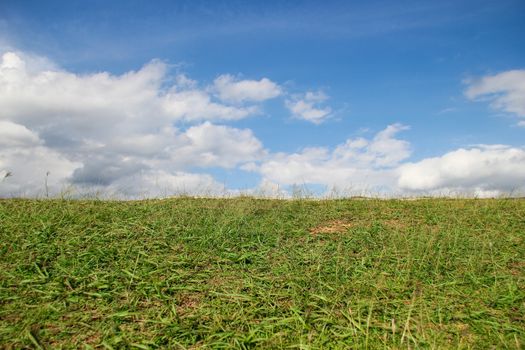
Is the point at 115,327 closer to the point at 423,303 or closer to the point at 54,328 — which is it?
the point at 54,328

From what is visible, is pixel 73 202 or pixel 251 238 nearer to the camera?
pixel 251 238

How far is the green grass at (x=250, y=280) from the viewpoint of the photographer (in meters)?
5.09

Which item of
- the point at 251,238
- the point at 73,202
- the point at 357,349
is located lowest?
the point at 357,349

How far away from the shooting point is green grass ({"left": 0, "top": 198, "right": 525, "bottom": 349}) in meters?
5.09

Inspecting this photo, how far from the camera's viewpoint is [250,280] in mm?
6289

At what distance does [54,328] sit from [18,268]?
74.1 inches

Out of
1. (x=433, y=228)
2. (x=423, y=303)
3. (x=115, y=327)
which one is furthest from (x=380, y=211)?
(x=115, y=327)

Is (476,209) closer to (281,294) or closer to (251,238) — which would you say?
(251,238)

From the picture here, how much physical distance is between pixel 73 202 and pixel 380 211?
803 centimetres

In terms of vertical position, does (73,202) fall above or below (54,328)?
above

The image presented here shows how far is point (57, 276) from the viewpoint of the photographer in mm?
6289

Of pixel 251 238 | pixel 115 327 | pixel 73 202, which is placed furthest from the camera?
pixel 73 202

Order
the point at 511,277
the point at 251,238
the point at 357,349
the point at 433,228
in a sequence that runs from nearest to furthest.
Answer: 1. the point at 357,349
2. the point at 511,277
3. the point at 251,238
4. the point at 433,228

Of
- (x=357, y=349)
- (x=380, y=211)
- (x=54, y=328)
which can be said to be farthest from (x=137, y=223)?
(x=380, y=211)
